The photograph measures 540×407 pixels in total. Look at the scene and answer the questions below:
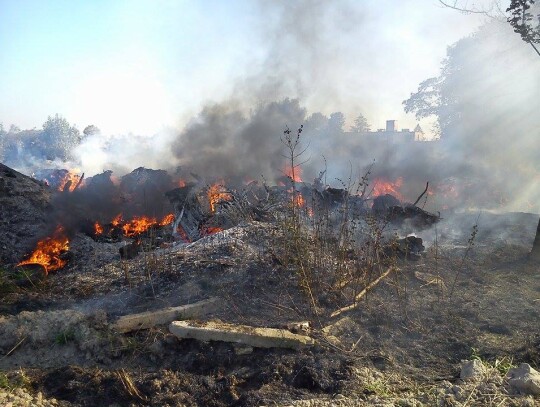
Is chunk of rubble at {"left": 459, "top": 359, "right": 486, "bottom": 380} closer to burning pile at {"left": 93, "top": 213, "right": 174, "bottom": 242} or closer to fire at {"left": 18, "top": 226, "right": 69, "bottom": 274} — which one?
fire at {"left": 18, "top": 226, "right": 69, "bottom": 274}

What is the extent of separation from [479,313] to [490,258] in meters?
3.07

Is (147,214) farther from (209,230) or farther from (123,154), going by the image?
(123,154)

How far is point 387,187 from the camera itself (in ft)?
Result: 58.5

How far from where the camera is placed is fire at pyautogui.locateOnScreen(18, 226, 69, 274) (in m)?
8.34

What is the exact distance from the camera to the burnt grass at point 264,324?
11.7ft

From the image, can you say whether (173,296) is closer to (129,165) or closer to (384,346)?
(384,346)

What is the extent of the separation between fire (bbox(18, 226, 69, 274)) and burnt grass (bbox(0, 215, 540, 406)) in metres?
0.53

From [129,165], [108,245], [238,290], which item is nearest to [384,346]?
[238,290]

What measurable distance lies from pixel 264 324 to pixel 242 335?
650mm

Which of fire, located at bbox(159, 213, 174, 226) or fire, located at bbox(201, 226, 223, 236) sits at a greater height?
fire, located at bbox(201, 226, 223, 236)

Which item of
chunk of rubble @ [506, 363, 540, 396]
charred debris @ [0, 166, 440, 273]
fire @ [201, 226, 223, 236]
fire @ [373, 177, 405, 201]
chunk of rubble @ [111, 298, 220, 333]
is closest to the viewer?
chunk of rubble @ [506, 363, 540, 396]

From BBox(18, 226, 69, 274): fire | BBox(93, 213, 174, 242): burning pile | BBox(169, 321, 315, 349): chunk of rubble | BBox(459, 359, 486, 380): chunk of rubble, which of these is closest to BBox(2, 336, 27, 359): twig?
BBox(169, 321, 315, 349): chunk of rubble

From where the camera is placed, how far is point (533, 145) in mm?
20891

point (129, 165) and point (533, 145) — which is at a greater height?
point (533, 145)
